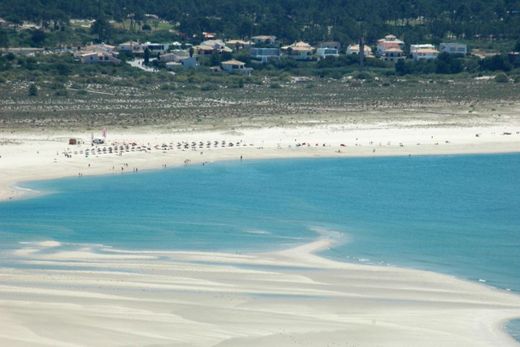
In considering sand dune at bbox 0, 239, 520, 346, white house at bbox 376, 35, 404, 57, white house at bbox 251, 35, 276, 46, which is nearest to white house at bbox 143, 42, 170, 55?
white house at bbox 251, 35, 276, 46

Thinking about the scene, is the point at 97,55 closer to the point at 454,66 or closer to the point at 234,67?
the point at 234,67

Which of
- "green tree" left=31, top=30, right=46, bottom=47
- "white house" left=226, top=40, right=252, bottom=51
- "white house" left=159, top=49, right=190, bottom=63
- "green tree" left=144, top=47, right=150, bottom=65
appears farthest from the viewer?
"white house" left=226, top=40, right=252, bottom=51

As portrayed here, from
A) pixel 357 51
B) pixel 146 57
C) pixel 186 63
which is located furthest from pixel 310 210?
pixel 357 51

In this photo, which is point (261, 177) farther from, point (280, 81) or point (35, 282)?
point (280, 81)

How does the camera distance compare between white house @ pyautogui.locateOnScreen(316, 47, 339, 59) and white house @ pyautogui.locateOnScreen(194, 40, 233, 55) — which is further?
white house @ pyautogui.locateOnScreen(316, 47, 339, 59)

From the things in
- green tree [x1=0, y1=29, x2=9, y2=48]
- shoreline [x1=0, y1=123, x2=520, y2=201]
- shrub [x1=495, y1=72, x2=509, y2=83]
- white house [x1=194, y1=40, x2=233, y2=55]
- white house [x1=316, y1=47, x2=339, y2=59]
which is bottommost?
shoreline [x1=0, y1=123, x2=520, y2=201]

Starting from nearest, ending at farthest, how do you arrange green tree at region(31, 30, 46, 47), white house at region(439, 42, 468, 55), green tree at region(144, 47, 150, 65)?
green tree at region(144, 47, 150, 65) → white house at region(439, 42, 468, 55) → green tree at region(31, 30, 46, 47)

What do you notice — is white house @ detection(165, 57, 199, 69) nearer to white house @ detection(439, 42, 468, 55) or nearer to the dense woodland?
the dense woodland
